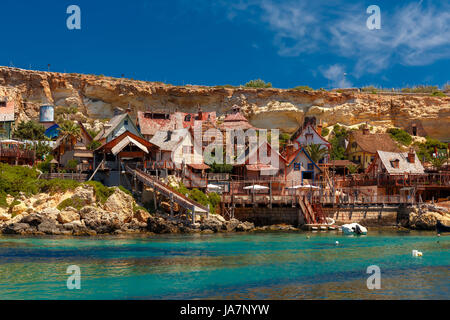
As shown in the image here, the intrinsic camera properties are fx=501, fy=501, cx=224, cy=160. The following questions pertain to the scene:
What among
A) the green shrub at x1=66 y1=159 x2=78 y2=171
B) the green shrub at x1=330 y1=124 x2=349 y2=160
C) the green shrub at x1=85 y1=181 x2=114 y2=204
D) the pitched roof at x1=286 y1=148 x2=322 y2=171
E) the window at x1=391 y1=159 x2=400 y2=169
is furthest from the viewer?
→ the green shrub at x1=330 y1=124 x2=349 y2=160

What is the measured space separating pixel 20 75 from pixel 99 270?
67848 millimetres

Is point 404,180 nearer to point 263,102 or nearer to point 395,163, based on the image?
point 395,163

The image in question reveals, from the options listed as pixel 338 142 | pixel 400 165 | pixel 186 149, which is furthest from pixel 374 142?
pixel 186 149

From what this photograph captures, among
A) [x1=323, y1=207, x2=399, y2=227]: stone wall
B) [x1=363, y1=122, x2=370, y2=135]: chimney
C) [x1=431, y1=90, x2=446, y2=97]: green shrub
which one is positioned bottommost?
[x1=323, y1=207, x2=399, y2=227]: stone wall

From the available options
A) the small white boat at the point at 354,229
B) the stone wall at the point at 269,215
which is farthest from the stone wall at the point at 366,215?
the small white boat at the point at 354,229

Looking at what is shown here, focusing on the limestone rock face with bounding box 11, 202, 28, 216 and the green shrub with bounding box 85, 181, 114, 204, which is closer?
the limestone rock face with bounding box 11, 202, 28, 216

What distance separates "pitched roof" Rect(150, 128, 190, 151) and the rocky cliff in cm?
2769

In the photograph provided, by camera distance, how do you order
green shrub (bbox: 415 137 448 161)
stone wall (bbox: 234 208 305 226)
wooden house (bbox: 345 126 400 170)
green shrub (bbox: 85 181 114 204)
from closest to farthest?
green shrub (bbox: 85 181 114 204) < stone wall (bbox: 234 208 305 226) < wooden house (bbox: 345 126 400 170) < green shrub (bbox: 415 137 448 161)

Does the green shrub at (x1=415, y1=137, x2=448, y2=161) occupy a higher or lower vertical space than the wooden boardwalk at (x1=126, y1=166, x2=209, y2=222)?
higher

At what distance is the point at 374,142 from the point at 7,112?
53.4 meters

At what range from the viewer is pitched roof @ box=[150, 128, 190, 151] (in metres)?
56.2

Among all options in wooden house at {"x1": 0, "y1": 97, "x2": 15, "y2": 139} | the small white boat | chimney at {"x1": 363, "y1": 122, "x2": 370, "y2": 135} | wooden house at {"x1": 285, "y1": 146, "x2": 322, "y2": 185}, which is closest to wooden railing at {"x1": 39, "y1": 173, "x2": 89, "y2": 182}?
wooden house at {"x1": 0, "y1": 97, "x2": 15, "y2": 139}

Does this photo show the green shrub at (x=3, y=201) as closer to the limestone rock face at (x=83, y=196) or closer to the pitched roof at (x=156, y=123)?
the limestone rock face at (x=83, y=196)

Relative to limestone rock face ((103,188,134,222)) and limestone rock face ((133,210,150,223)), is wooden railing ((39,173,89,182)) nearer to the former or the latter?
limestone rock face ((103,188,134,222))
